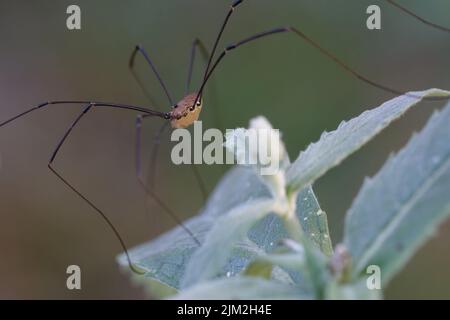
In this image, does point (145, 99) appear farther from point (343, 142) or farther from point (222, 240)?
point (222, 240)

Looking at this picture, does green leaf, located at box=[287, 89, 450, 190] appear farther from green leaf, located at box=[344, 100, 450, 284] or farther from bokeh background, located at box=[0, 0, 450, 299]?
bokeh background, located at box=[0, 0, 450, 299]

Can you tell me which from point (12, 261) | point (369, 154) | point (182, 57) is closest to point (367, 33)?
point (369, 154)

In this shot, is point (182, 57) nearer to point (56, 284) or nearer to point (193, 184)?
point (193, 184)

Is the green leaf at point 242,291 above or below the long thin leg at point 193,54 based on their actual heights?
below

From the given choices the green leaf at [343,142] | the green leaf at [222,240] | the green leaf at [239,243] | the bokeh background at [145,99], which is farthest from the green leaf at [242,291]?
the bokeh background at [145,99]

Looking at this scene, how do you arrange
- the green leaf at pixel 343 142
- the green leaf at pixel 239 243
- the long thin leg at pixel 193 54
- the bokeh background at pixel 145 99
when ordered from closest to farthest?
the green leaf at pixel 343 142
the green leaf at pixel 239 243
the long thin leg at pixel 193 54
the bokeh background at pixel 145 99

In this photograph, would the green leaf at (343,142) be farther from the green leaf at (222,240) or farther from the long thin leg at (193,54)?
the long thin leg at (193,54)

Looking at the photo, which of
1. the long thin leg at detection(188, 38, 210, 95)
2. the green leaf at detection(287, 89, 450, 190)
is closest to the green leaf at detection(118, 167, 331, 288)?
the green leaf at detection(287, 89, 450, 190)
